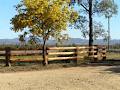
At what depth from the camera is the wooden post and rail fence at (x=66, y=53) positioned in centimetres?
2599

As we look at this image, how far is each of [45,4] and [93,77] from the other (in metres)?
11.2

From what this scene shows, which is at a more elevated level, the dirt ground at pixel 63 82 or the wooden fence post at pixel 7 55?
the wooden fence post at pixel 7 55

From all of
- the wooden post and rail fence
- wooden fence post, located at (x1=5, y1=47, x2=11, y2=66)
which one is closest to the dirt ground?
wooden fence post, located at (x1=5, y1=47, x2=11, y2=66)

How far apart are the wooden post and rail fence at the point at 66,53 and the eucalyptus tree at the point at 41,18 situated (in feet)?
5.28

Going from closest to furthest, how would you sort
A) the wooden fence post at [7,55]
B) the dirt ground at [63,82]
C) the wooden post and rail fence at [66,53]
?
the dirt ground at [63,82] < the wooden fence post at [7,55] < the wooden post and rail fence at [66,53]

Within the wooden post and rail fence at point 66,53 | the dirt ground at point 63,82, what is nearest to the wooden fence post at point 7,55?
the wooden post and rail fence at point 66,53

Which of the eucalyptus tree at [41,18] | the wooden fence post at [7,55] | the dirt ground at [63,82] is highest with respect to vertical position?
the eucalyptus tree at [41,18]

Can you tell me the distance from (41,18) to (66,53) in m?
3.09

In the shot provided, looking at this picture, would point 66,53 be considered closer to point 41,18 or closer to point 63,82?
point 41,18

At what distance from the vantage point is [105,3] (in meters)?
39.8

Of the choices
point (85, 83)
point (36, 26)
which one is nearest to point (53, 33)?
point (36, 26)

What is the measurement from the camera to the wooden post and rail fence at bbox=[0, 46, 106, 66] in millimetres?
25994

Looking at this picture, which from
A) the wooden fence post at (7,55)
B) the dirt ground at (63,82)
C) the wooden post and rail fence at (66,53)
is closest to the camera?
the dirt ground at (63,82)

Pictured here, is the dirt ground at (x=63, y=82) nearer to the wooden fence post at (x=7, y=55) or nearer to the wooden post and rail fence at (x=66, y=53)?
the wooden fence post at (x=7, y=55)
